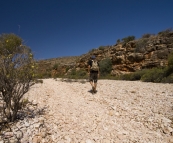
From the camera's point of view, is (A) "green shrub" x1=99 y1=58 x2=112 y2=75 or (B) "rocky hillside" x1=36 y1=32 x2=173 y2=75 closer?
(B) "rocky hillside" x1=36 y1=32 x2=173 y2=75

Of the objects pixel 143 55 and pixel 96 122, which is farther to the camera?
pixel 143 55

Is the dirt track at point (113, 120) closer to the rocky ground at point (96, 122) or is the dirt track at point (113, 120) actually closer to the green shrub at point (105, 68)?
the rocky ground at point (96, 122)

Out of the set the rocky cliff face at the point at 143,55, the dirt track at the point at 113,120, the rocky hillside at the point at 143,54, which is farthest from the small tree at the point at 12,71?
the rocky cliff face at the point at 143,55

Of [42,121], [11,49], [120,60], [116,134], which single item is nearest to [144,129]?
[116,134]

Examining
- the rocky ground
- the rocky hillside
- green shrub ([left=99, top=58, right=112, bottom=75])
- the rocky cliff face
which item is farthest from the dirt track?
green shrub ([left=99, top=58, right=112, bottom=75])

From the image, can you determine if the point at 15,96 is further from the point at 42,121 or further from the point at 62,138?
the point at 62,138

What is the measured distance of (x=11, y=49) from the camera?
3.44m

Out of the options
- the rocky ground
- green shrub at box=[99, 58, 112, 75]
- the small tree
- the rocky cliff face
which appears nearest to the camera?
the rocky ground

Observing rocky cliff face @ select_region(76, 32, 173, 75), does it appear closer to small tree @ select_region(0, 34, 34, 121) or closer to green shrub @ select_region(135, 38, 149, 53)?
green shrub @ select_region(135, 38, 149, 53)

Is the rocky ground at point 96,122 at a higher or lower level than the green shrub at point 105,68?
lower

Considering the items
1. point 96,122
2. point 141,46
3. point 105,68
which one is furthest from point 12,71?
point 141,46

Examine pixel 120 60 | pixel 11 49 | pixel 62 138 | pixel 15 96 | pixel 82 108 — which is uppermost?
pixel 120 60

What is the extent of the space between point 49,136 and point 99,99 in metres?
2.73

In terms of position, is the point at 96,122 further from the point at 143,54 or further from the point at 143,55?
the point at 143,54
